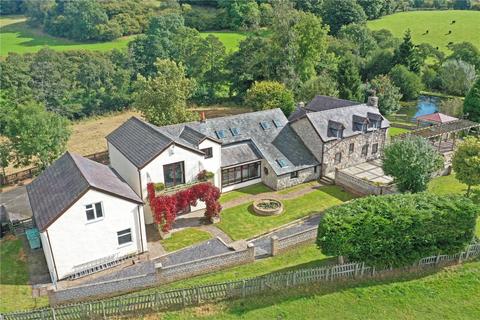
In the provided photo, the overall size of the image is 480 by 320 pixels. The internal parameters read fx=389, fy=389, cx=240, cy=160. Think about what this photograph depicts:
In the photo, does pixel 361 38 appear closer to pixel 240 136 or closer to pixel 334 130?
pixel 334 130

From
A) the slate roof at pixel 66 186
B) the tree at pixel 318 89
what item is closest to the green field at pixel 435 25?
the tree at pixel 318 89

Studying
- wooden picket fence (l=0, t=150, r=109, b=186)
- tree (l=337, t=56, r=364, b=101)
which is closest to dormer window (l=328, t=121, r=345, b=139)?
tree (l=337, t=56, r=364, b=101)

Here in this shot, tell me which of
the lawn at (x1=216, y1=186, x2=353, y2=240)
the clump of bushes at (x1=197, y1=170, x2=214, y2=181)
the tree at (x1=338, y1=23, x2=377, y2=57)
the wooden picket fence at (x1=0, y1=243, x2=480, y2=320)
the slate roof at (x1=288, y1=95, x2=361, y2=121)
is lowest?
the lawn at (x1=216, y1=186, x2=353, y2=240)

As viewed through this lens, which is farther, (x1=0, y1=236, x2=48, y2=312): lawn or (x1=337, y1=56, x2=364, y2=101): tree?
(x1=337, y1=56, x2=364, y2=101): tree

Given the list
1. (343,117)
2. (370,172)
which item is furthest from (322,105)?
(370,172)

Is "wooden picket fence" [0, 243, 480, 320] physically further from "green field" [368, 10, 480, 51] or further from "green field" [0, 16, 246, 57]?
"green field" [368, 10, 480, 51]

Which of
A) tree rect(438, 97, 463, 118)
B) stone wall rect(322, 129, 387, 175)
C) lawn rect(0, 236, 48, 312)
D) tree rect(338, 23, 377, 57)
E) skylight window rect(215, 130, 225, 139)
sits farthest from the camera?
tree rect(338, 23, 377, 57)

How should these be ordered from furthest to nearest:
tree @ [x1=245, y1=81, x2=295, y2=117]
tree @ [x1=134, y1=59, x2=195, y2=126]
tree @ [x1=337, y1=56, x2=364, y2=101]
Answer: tree @ [x1=337, y1=56, x2=364, y2=101] → tree @ [x1=245, y1=81, x2=295, y2=117] → tree @ [x1=134, y1=59, x2=195, y2=126]

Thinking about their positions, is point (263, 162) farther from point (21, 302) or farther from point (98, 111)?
point (98, 111)
